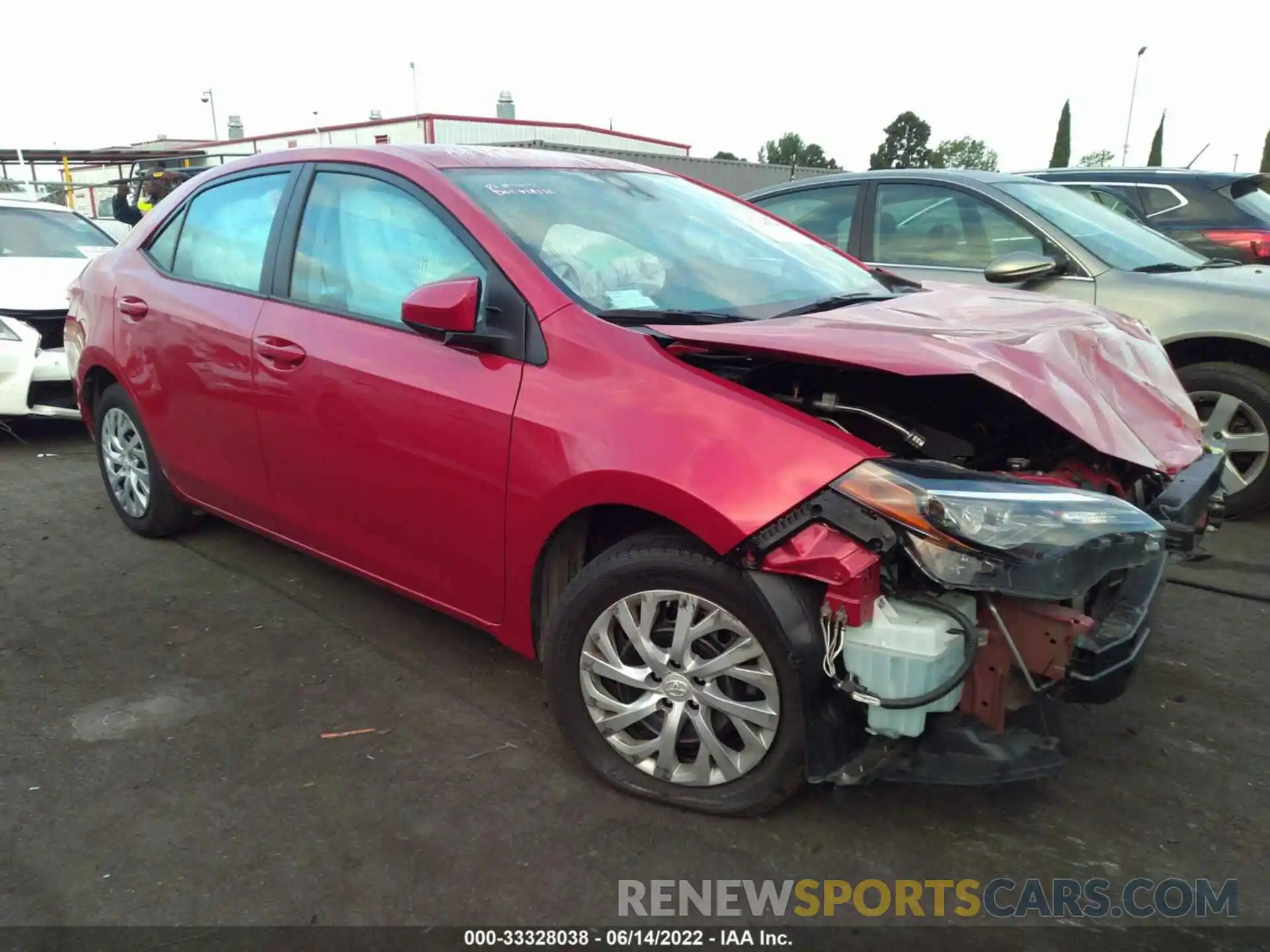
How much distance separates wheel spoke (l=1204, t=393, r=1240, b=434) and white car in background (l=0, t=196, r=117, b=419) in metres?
6.56

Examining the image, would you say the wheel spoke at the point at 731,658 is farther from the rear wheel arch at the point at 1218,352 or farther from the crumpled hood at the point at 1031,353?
the rear wheel arch at the point at 1218,352

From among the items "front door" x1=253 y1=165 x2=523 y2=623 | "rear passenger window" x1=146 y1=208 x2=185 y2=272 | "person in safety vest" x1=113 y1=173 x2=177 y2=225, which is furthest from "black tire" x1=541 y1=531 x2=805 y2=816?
"person in safety vest" x1=113 y1=173 x2=177 y2=225

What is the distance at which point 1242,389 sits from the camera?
178 inches

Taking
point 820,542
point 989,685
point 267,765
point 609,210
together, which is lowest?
point 267,765

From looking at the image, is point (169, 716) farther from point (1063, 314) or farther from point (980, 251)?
point (980, 251)

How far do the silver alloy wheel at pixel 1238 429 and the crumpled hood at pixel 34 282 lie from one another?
→ 679 cm

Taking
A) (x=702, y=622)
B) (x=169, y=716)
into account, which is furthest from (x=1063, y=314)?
(x=169, y=716)

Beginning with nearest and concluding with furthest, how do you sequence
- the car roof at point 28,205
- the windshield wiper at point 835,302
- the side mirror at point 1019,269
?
the windshield wiper at point 835,302 → the side mirror at point 1019,269 → the car roof at point 28,205

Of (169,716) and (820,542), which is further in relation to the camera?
(169,716)

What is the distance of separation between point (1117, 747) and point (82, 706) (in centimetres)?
321

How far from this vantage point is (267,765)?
271 cm

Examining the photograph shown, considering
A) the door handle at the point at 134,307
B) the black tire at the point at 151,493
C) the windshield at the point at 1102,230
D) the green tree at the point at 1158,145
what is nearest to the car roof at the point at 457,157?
the door handle at the point at 134,307

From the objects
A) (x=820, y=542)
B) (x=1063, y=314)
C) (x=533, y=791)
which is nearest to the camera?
(x=820, y=542)

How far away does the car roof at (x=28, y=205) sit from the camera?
7.68 m
